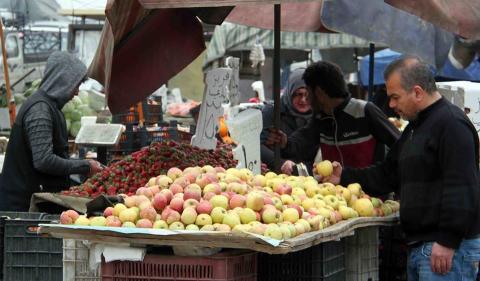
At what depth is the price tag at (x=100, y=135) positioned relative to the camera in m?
9.15

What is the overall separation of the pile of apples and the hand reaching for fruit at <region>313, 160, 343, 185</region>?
19.2 inches

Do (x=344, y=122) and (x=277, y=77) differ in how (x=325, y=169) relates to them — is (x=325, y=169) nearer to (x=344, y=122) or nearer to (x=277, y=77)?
(x=277, y=77)

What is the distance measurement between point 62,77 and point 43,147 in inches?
24.1

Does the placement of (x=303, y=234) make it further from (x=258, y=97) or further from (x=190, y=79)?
(x=190, y=79)

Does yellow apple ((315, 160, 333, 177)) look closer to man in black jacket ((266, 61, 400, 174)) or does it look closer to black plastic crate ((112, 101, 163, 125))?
man in black jacket ((266, 61, 400, 174))

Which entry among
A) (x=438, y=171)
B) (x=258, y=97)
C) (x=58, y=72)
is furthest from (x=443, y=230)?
(x=258, y=97)

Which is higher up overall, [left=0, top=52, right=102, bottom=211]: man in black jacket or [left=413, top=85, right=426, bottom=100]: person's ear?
[left=413, top=85, right=426, bottom=100]: person's ear

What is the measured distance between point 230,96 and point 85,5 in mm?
12888

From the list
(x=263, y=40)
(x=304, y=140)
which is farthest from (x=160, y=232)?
(x=263, y=40)

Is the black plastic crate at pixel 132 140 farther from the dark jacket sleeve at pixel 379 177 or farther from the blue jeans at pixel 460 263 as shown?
the blue jeans at pixel 460 263

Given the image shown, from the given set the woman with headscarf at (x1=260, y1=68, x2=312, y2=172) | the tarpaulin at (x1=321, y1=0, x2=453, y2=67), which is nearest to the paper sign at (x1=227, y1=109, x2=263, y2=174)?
the tarpaulin at (x1=321, y1=0, x2=453, y2=67)

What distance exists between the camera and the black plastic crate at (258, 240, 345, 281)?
545 cm

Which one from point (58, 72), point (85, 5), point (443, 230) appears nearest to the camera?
point (443, 230)

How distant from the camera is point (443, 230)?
17.1ft
